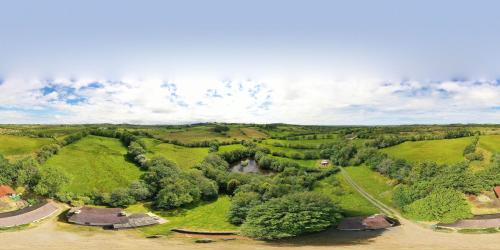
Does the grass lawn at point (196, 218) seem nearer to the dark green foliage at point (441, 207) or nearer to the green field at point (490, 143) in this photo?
the dark green foliage at point (441, 207)

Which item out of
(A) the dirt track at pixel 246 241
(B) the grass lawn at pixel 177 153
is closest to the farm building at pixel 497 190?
(A) the dirt track at pixel 246 241

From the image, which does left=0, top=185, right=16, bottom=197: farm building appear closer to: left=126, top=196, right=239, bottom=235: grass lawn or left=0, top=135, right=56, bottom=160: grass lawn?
left=0, top=135, right=56, bottom=160: grass lawn

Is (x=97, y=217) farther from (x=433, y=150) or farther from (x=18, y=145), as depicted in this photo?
(x=433, y=150)

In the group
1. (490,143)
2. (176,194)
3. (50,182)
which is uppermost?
(490,143)

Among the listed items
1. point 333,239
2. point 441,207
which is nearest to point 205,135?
point 333,239

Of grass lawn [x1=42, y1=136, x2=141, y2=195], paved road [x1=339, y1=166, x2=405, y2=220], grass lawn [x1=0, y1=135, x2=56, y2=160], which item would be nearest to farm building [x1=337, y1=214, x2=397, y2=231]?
paved road [x1=339, y1=166, x2=405, y2=220]

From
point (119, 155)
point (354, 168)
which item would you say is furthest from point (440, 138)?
point (119, 155)
